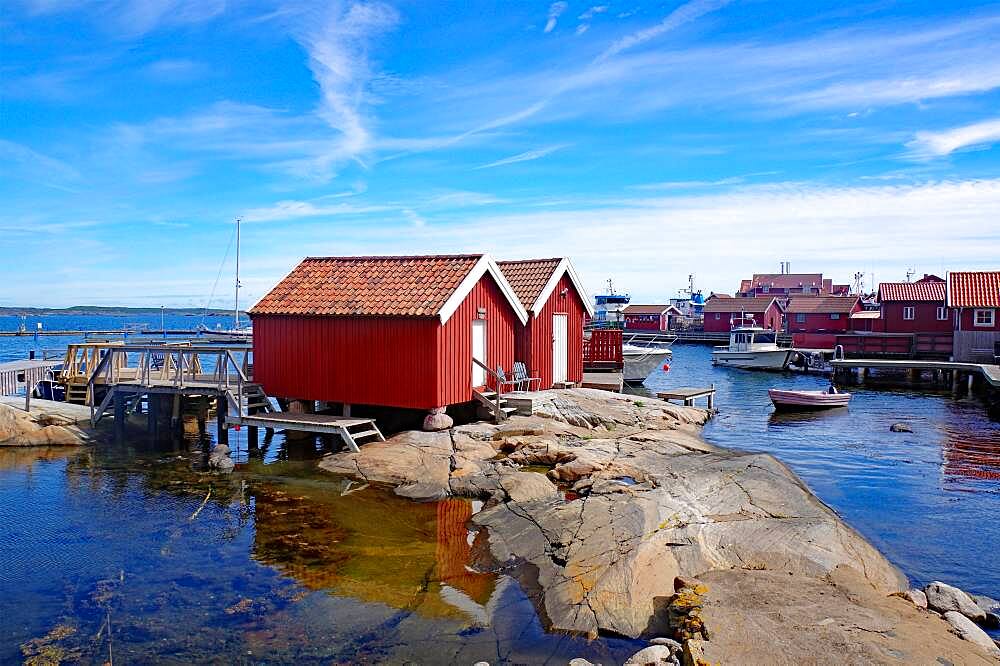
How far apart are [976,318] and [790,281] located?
67071 mm

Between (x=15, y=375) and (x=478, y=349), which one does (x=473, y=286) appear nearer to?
(x=478, y=349)

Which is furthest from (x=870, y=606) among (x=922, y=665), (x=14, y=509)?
(x=14, y=509)

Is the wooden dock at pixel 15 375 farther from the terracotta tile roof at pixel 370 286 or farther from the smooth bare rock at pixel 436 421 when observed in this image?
the smooth bare rock at pixel 436 421

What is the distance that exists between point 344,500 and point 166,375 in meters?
12.5

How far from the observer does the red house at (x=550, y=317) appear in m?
24.8

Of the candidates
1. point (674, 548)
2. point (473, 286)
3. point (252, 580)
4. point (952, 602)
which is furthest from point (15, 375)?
point (952, 602)

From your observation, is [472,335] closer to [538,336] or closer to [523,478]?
[538,336]

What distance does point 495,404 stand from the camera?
2091 centimetres

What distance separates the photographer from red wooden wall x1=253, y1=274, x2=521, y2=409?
1958cm

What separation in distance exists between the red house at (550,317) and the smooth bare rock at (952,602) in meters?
15.3

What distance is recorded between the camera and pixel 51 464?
1992cm

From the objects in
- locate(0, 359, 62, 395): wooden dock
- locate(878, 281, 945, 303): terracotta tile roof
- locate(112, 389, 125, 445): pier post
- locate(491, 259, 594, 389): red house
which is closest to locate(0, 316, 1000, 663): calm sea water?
locate(112, 389, 125, 445): pier post

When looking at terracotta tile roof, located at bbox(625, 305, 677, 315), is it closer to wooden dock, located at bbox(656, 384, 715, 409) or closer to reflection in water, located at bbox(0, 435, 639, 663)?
wooden dock, located at bbox(656, 384, 715, 409)

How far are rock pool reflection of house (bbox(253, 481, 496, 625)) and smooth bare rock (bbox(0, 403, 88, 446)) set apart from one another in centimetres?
949
